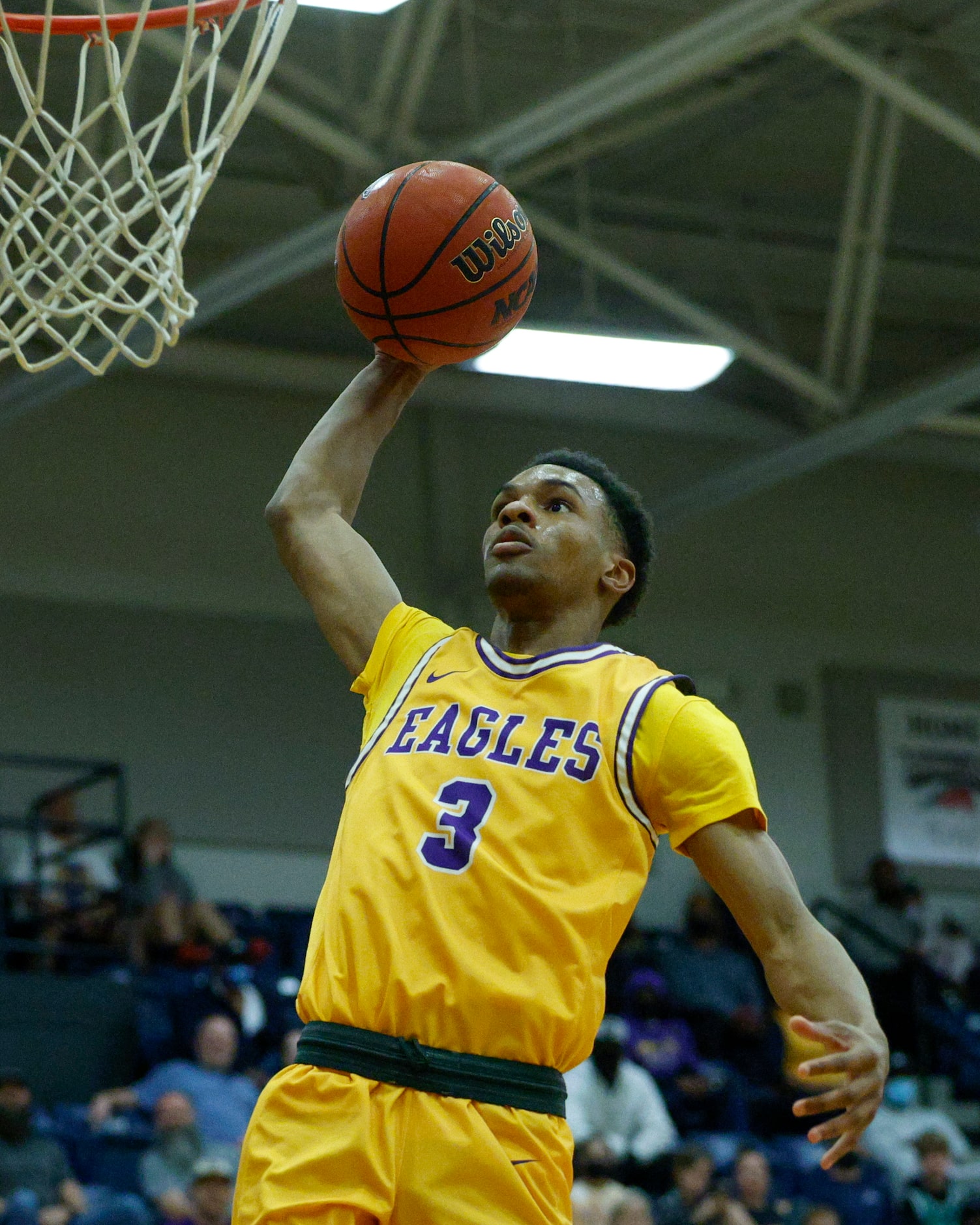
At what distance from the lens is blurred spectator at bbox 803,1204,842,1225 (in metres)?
9.92

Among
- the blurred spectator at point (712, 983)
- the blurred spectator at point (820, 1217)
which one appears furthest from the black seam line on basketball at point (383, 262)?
the blurred spectator at point (712, 983)

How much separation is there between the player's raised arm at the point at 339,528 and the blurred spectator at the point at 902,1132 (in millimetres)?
8451

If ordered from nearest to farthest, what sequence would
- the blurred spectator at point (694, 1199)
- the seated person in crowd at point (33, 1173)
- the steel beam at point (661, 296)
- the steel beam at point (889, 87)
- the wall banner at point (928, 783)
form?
1. the seated person in crowd at point (33, 1173)
2. the blurred spectator at point (694, 1199)
3. the steel beam at point (889, 87)
4. the steel beam at point (661, 296)
5. the wall banner at point (928, 783)

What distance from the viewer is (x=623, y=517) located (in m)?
3.98

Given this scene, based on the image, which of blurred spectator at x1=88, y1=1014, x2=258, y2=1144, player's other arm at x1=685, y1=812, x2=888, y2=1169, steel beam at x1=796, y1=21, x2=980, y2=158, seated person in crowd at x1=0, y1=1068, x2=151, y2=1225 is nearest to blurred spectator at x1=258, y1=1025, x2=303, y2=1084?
blurred spectator at x1=88, y1=1014, x2=258, y2=1144

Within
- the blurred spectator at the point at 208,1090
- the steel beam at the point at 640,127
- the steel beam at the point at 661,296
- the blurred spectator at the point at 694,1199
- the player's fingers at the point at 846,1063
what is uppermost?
the steel beam at the point at 640,127

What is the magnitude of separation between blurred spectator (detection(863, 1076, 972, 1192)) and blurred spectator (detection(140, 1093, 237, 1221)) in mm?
4105

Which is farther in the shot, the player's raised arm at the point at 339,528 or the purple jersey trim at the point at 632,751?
the player's raised arm at the point at 339,528

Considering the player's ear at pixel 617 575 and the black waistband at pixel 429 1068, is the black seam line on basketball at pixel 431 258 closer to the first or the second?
the player's ear at pixel 617 575

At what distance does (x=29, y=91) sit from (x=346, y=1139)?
248 cm

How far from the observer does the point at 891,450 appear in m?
16.8

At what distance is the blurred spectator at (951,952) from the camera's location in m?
15.5

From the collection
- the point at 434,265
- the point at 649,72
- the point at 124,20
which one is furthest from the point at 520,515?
the point at 649,72

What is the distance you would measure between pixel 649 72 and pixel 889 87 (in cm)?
141
